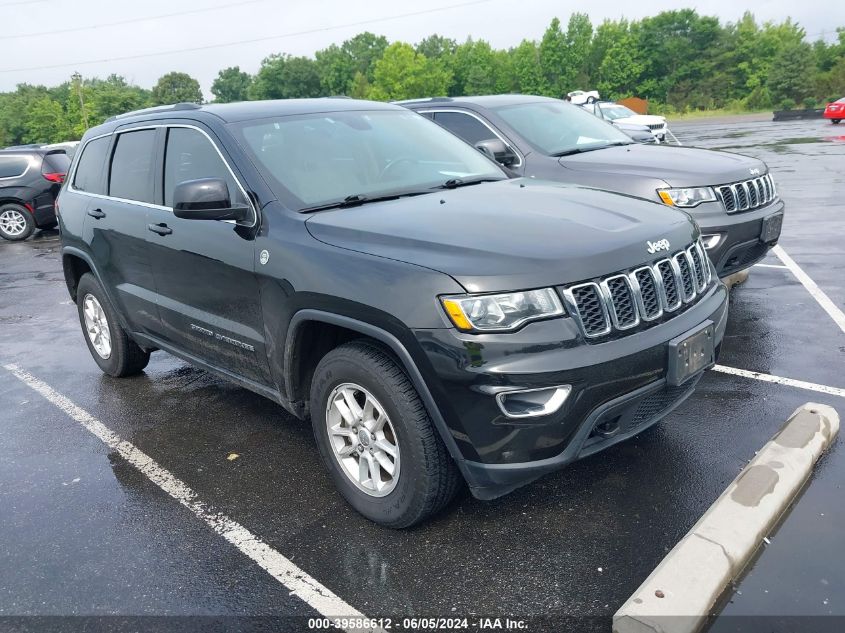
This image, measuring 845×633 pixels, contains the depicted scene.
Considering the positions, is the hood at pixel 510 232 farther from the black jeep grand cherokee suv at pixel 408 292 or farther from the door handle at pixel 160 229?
the door handle at pixel 160 229

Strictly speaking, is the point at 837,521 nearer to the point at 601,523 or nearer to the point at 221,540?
the point at 601,523

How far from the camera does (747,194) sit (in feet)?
19.7

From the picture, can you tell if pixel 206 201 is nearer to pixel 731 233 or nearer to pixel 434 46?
pixel 731 233

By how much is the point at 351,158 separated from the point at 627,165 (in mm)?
3101

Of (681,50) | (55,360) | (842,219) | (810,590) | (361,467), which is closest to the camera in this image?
(810,590)

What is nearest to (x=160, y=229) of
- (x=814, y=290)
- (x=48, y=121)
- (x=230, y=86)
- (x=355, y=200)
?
(x=355, y=200)

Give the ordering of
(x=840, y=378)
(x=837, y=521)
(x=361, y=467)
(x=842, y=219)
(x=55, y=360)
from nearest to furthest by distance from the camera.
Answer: (x=837, y=521) → (x=361, y=467) → (x=840, y=378) → (x=55, y=360) → (x=842, y=219)

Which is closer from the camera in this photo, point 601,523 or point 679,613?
point 679,613

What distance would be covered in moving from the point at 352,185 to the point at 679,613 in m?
2.53

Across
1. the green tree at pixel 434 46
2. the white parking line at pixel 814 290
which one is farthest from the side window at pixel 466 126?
the green tree at pixel 434 46

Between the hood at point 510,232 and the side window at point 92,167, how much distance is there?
8.49 feet

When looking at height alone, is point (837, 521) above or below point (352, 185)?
below

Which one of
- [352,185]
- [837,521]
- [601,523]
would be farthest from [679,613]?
[352,185]

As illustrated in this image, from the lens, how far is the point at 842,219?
33.1 ft
